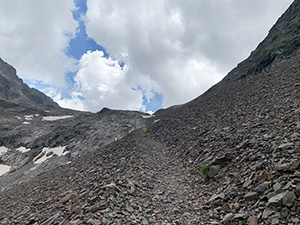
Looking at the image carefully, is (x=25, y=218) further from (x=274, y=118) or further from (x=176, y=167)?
(x=274, y=118)

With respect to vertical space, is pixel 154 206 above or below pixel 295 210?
above

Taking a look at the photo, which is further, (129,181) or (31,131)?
(31,131)

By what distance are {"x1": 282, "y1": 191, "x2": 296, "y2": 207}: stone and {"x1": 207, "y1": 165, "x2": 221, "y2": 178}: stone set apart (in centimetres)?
457

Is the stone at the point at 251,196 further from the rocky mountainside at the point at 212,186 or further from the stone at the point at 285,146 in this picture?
the stone at the point at 285,146

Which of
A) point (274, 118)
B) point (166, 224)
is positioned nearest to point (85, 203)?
point (166, 224)

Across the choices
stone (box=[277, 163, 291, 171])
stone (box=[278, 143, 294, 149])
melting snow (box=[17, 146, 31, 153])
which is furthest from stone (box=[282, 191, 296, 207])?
melting snow (box=[17, 146, 31, 153])

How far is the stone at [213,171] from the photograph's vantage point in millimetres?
9773

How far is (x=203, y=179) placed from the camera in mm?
10094

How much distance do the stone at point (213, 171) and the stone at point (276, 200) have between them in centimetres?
423

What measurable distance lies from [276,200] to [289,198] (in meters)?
0.36

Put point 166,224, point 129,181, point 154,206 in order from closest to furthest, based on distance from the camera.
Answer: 1. point 166,224
2. point 154,206
3. point 129,181

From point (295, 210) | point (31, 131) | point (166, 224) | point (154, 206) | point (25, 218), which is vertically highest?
point (31, 131)

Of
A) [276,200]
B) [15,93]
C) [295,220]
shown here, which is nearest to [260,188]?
[276,200]

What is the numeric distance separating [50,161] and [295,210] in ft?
117
